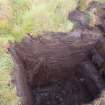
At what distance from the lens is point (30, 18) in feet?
7.87

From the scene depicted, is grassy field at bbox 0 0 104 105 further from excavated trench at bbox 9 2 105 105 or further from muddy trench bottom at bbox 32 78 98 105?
muddy trench bottom at bbox 32 78 98 105

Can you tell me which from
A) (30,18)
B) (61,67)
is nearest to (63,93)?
(61,67)

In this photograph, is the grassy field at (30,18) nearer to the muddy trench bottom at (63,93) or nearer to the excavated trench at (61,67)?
the excavated trench at (61,67)

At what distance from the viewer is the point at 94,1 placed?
2.62 metres

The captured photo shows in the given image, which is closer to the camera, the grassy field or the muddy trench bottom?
the grassy field

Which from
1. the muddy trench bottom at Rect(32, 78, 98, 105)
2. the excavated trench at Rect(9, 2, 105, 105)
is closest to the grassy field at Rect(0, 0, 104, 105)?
the excavated trench at Rect(9, 2, 105, 105)

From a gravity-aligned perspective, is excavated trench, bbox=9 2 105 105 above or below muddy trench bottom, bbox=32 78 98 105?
above

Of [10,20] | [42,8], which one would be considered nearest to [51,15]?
[42,8]

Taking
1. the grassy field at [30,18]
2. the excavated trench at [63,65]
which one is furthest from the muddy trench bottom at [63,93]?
the grassy field at [30,18]

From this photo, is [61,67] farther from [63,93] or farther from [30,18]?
[30,18]

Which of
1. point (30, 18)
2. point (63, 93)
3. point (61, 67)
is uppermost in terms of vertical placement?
point (30, 18)

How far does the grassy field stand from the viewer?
237 cm

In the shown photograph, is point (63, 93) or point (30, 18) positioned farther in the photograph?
point (63, 93)

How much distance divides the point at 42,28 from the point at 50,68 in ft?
1.35
